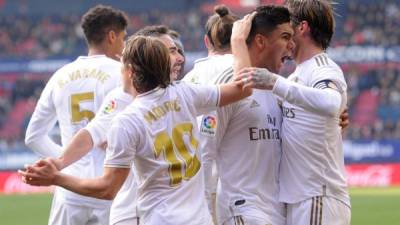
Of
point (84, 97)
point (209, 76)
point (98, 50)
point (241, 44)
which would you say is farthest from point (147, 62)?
point (98, 50)

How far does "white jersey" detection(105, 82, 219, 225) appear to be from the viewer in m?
4.72

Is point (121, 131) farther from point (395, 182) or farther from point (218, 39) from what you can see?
point (395, 182)

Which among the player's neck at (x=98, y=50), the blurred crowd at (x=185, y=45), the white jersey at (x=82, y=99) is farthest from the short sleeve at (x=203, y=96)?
the blurred crowd at (x=185, y=45)

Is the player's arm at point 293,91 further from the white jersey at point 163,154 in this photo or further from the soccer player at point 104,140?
the soccer player at point 104,140

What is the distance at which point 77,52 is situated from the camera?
113 feet

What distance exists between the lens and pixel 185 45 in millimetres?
34375

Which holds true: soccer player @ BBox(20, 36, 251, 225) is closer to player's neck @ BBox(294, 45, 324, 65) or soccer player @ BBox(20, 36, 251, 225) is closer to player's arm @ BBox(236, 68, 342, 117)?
player's arm @ BBox(236, 68, 342, 117)

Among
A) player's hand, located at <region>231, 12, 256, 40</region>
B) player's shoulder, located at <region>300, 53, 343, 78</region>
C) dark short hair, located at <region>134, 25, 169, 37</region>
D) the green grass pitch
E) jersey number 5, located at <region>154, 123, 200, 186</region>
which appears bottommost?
the green grass pitch

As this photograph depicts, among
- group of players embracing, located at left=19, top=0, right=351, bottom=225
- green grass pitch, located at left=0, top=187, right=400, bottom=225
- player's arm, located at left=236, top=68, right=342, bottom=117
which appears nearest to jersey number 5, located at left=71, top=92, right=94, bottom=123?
group of players embracing, located at left=19, top=0, right=351, bottom=225

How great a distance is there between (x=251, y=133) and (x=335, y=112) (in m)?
0.50

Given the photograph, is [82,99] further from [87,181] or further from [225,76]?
[87,181]

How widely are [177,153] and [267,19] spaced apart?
99 centimetres

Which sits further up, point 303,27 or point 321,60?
point 303,27

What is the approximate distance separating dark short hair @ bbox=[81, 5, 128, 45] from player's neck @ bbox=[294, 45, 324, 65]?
2.29 m
